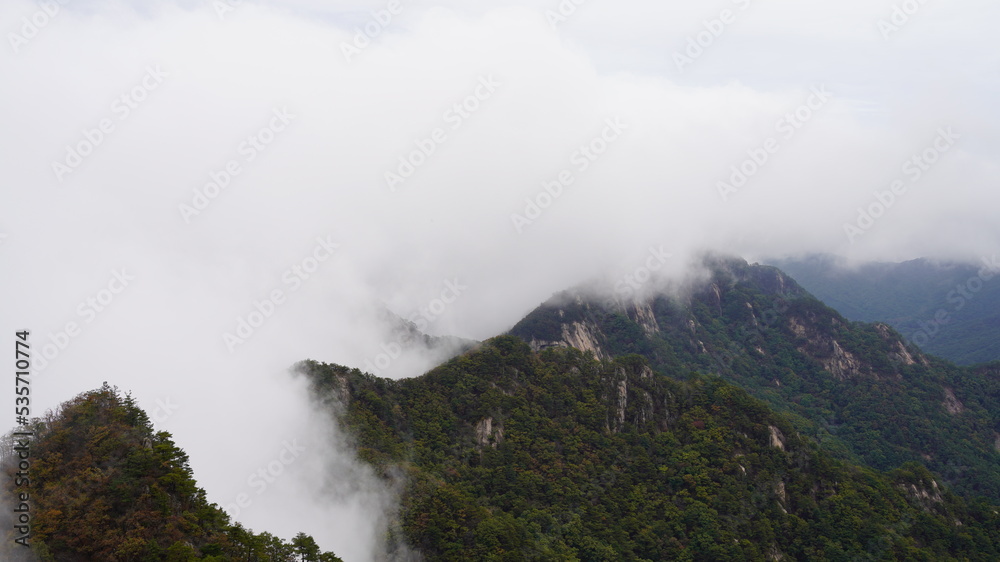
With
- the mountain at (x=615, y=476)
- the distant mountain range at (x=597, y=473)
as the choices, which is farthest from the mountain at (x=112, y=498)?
the mountain at (x=615, y=476)

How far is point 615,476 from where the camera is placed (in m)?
98.2

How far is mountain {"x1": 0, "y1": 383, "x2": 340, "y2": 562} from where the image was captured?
44.9 meters

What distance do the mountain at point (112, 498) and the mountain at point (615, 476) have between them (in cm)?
2816

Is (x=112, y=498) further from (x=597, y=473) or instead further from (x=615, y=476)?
(x=615, y=476)

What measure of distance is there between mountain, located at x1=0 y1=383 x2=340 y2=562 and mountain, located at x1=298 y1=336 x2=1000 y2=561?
2816cm

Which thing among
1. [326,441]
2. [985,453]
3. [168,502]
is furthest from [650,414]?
[985,453]

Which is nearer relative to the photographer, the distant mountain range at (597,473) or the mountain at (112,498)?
the mountain at (112,498)

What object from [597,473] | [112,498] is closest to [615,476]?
[597,473]

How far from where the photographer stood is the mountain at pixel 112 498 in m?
44.9

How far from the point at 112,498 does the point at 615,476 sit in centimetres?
7511

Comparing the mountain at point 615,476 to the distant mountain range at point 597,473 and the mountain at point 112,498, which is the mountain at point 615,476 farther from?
the mountain at point 112,498

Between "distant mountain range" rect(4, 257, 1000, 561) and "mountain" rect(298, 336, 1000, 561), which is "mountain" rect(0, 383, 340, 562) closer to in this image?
"distant mountain range" rect(4, 257, 1000, 561)

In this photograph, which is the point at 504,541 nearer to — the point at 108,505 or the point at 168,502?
the point at 168,502

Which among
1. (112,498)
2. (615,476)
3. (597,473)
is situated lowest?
(112,498)
